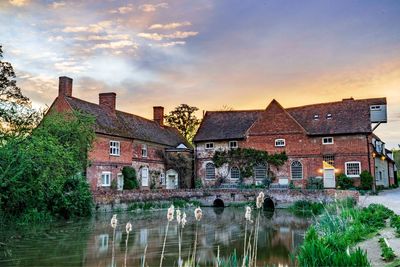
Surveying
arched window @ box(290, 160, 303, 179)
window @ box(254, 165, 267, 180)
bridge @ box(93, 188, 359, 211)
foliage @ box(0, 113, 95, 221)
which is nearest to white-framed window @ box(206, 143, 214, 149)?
window @ box(254, 165, 267, 180)

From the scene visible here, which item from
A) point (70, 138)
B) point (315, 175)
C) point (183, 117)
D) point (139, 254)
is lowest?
point (139, 254)

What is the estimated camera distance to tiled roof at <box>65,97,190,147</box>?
31.9 metres

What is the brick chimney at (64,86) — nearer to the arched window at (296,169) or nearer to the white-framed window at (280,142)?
the white-framed window at (280,142)

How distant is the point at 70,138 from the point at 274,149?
64.5 feet

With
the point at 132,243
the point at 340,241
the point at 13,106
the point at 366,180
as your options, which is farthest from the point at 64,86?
the point at 340,241

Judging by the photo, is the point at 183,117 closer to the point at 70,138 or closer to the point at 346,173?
the point at 346,173

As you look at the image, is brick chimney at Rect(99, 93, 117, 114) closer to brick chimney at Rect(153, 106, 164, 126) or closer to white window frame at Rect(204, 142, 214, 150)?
white window frame at Rect(204, 142, 214, 150)

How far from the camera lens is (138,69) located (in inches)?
882

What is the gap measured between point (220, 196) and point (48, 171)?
1818cm

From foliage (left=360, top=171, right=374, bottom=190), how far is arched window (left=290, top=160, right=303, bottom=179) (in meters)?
5.49

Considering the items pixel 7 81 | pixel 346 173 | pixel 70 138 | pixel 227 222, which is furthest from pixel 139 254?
pixel 346 173

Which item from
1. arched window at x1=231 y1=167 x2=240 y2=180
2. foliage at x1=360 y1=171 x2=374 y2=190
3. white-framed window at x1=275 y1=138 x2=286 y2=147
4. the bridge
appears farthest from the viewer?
arched window at x1=231 y1=167 x2=240 y2=180

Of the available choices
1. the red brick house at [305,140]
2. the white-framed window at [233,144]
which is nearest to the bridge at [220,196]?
the red brick house at [305,140]

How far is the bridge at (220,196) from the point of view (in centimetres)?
2638
